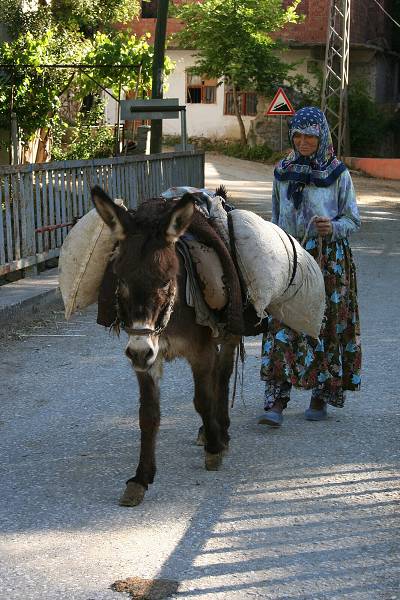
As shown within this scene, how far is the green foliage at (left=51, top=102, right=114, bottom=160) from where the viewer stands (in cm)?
2291

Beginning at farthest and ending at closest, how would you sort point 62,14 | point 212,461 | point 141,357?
point 62,14
point 212,461
point 141,357

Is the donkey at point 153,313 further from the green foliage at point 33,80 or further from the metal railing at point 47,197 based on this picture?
the green foliage at point 33,80

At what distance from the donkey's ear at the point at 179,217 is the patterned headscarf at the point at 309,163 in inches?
64.6

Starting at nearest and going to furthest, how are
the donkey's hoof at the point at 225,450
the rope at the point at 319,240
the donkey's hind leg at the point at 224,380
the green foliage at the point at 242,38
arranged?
1. the donkey's hoof at the point at 225,450
2. the donkey's hind leg at the point at 224,380
3. the rope at the point at 319,240
4. the green foliage at the point at 242,38

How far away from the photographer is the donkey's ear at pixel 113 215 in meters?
4.46

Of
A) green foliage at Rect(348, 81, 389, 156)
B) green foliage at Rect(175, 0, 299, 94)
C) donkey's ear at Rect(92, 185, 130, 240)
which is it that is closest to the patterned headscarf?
donkey's ear at Rect(92, 185, 130, 240)

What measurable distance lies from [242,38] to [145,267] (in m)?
34.6

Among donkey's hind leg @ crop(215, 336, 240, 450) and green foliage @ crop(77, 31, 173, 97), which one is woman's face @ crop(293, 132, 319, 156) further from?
green foliage @ crop(77, 31, 173, 97)

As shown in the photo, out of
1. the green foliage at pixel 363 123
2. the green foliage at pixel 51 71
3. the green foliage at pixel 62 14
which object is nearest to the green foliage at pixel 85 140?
the green foliage at pixel 51 71

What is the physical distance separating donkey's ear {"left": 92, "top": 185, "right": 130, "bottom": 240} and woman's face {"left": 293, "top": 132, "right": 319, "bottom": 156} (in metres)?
1.76

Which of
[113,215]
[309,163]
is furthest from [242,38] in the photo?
[113,215]

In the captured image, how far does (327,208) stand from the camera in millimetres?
6086

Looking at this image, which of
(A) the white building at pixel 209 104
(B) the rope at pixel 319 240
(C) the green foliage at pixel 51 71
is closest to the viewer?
(B) the rope at pixel 319 240

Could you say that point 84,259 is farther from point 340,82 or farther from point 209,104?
point 209,104
